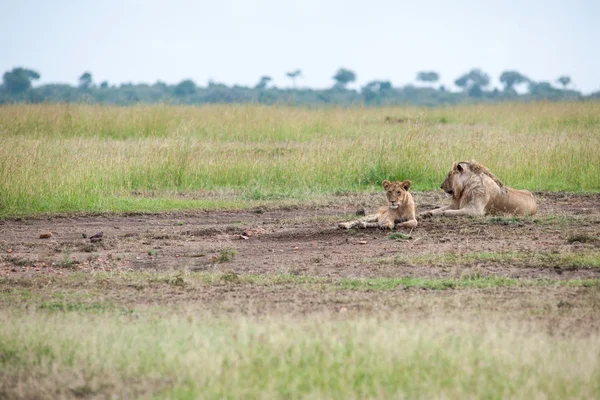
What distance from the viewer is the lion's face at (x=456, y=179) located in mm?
11680

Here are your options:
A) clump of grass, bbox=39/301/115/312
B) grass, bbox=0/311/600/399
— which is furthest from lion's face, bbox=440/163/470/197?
clump of grass, bbox=39/301/115/312

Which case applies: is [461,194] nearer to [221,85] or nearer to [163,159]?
[163,159]

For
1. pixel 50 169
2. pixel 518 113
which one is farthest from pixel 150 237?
pixel 518 113

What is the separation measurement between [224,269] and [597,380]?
437 cm

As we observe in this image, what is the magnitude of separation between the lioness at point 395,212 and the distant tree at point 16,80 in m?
54.7

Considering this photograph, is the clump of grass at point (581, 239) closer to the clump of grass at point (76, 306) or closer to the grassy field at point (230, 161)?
the grassy field at point (230, 161)

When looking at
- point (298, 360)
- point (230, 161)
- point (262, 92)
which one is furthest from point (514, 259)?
point (262, 92)

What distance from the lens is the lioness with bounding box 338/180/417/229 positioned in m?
10.3

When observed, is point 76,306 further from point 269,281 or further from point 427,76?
point 427,76

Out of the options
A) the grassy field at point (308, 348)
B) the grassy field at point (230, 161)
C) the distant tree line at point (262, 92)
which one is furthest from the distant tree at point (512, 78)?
the grassy field at point (308, 348)

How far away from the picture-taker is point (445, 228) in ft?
34.7

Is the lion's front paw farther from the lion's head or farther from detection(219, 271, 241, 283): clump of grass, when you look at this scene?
detection(219, 271, 241, 283): clump of grass

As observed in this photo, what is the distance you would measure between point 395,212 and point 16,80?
55955 millimetres

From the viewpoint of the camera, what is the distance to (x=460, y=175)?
11742 millimetres
